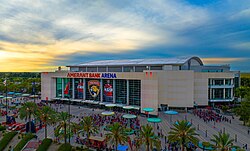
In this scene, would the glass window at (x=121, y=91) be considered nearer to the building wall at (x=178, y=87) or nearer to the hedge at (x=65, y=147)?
the building wall at (x=178, y=87)

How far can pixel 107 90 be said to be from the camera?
67.3m

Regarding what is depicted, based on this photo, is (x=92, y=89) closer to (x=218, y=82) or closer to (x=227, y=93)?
(x=218, y=82)

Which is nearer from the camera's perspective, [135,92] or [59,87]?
[135,92]

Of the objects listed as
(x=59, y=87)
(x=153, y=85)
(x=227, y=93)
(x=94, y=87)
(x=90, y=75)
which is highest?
(x=90, y=75)

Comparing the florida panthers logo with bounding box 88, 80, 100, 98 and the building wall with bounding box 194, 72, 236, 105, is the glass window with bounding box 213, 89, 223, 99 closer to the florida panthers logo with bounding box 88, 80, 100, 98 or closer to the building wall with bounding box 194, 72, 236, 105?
the building wall with bounding box 194, 72, 236, 105

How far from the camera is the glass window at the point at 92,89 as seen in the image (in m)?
69.4

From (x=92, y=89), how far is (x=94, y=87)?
1201 mm

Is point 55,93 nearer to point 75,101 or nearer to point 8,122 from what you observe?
point 75,101

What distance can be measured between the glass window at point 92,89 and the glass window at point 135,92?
1296 cm

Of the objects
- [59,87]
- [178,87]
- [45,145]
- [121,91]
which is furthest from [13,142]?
[178,87]

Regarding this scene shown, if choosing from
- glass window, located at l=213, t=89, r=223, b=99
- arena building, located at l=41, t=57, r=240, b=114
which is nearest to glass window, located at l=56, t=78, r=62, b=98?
arena building, located at l=41, t=57, r=240, b=114

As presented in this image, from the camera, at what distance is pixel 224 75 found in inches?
2665

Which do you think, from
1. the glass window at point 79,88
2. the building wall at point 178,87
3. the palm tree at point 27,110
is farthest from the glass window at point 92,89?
the palm tree at point 27,110

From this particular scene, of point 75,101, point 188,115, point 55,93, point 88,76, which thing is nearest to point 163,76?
point 188,115
